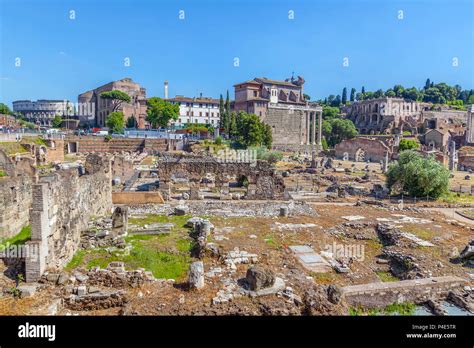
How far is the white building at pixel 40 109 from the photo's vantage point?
136 meters

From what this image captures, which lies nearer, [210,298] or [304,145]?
[210,298]

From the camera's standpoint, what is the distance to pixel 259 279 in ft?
35.4

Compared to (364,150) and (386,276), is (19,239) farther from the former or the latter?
(364,150)

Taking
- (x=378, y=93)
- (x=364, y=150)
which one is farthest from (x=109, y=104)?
(x=378, y=93)

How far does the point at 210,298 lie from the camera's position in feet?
33.9

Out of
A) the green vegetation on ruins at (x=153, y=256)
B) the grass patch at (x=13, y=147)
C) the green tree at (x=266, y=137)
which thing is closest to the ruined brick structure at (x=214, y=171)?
the green vegetation on ruins at (x=153, y=256)

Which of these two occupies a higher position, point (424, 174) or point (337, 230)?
point (424, 174)

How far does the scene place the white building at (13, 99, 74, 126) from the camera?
13638 cm

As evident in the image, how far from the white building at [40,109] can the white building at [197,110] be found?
58572 mm

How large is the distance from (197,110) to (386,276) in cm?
9400

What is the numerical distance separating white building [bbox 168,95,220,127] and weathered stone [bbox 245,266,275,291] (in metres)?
92.3

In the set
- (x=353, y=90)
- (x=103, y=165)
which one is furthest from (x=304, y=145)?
(x=353, y=90)
